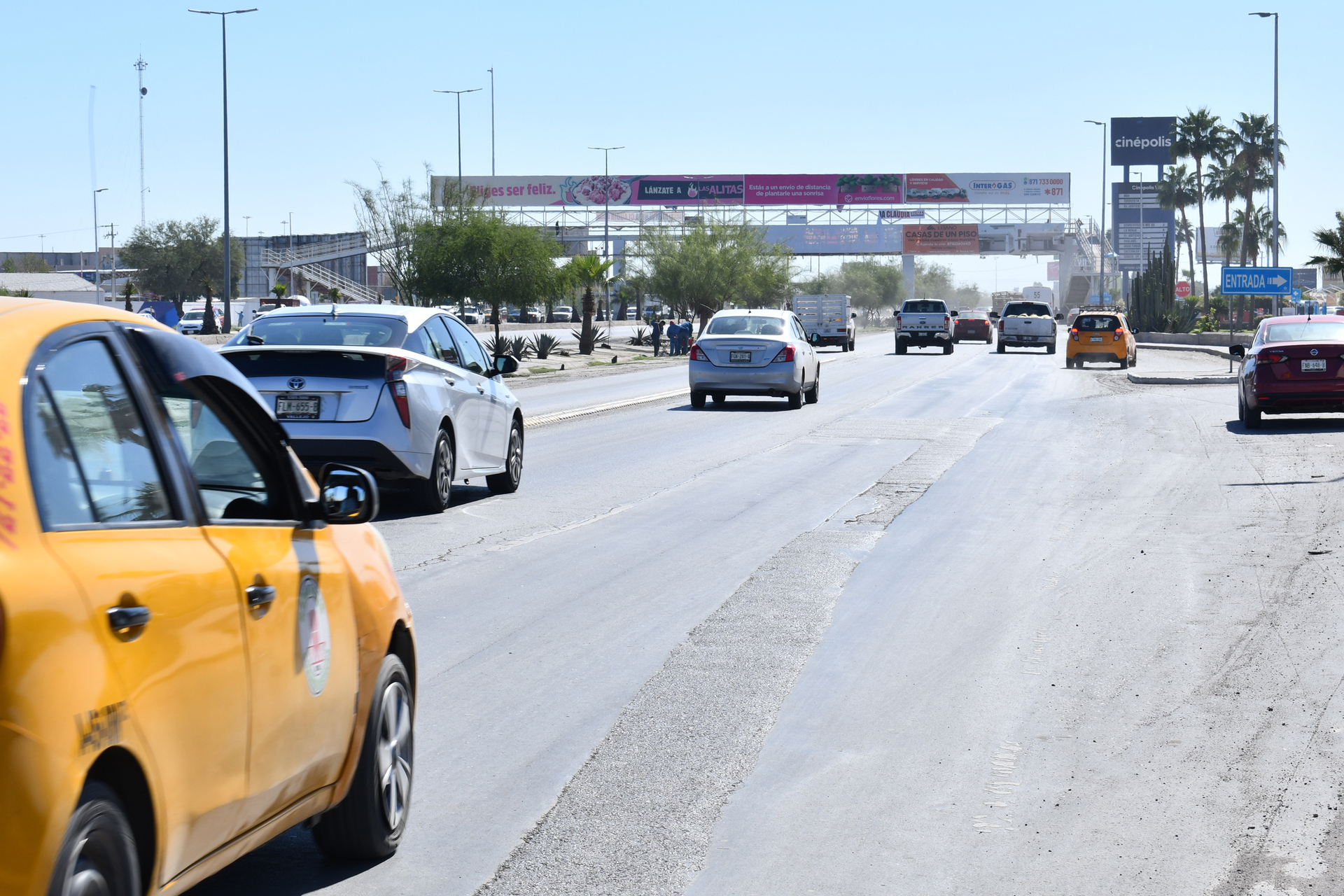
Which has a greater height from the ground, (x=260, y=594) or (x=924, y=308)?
(x=924, y=308)

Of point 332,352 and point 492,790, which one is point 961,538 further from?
point 492,790

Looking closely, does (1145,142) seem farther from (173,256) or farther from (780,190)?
(173,256)

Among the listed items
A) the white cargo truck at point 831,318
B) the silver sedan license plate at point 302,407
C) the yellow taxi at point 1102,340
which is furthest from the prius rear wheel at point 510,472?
the white cargo truck at point 831,318

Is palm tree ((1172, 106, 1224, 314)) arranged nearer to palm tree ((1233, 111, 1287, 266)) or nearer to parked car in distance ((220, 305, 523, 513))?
palm tree ((1233, 111, 1287, 266))

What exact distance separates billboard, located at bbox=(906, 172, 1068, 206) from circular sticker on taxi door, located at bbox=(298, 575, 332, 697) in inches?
4474

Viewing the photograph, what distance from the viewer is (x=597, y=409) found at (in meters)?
26.7

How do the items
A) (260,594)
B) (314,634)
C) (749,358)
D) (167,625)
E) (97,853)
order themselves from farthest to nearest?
(749,358)
(314,634)
(260,594)
(167,625)
(97,853)

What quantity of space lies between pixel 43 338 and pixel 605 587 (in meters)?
6.44

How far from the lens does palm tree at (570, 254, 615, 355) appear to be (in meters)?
54.8

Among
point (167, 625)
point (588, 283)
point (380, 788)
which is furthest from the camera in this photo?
point (588, 283)

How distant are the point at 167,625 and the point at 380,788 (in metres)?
1.51

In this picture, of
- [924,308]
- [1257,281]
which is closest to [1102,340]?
[1257,281]

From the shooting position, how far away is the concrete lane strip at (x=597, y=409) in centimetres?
2416

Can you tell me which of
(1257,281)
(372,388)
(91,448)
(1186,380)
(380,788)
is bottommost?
(380,788)
